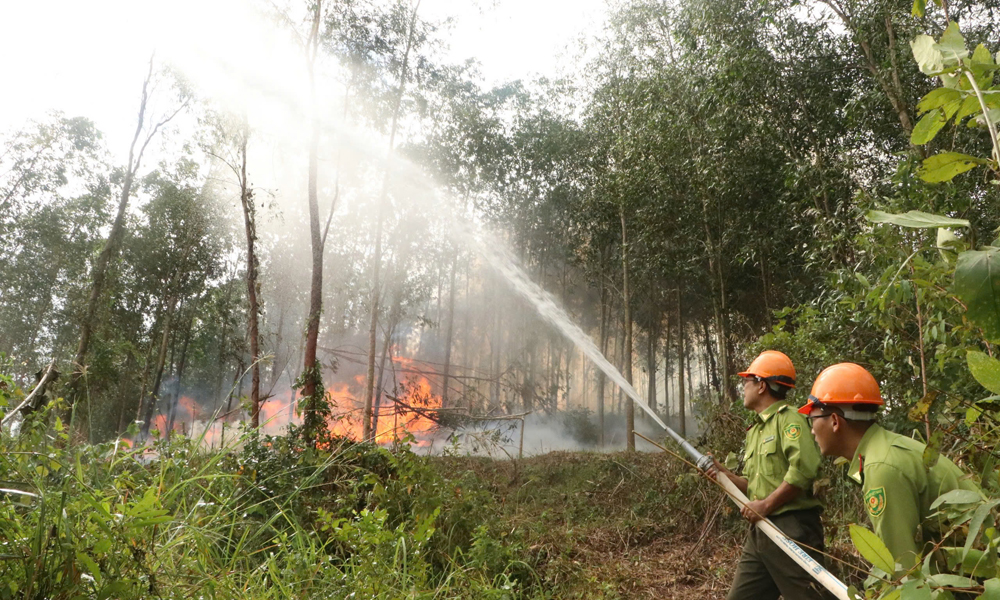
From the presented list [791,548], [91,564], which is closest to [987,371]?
[91,564]

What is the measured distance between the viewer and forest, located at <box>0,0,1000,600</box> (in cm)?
184

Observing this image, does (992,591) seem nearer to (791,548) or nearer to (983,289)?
(983,289)

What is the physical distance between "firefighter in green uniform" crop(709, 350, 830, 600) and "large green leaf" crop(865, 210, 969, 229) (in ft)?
8.22

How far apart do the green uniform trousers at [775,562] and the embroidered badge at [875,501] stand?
1.31 metres

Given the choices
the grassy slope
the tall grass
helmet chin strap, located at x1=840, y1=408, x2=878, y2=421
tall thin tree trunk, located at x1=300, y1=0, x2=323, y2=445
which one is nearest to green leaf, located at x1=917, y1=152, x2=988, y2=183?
helmet chin strap, located at x1=840, y1=408, x2=878, y2=421

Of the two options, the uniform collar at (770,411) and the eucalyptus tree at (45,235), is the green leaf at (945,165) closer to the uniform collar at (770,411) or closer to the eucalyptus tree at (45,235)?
the uniform collar at (770,411)

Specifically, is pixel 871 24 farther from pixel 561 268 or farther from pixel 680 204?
pixel 561 268

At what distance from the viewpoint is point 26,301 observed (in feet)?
75.1

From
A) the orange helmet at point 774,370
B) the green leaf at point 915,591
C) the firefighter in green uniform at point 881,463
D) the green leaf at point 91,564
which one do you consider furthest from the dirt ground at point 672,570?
the green leaf at point 915,591

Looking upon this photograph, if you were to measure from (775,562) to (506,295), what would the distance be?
87.3 ft

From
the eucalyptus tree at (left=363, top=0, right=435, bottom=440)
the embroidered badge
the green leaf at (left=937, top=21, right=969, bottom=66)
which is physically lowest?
the embroidered badge

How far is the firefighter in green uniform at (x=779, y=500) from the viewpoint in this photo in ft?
10.2

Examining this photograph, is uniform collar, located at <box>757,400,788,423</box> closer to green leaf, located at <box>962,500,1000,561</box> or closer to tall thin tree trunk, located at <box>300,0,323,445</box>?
green leaf, located at <box>962,500,1000,561</box>

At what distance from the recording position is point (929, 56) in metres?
0.95
